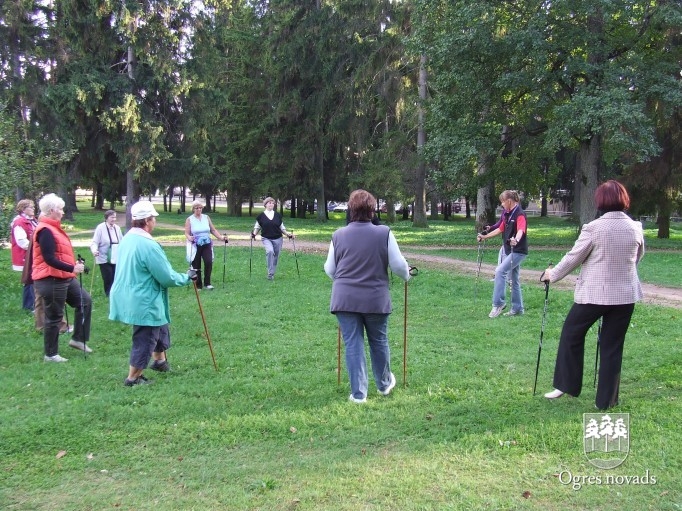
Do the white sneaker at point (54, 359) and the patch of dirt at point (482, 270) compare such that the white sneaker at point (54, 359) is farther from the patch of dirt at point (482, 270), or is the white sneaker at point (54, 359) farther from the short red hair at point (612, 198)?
the patch of dirt at point (482, 270)

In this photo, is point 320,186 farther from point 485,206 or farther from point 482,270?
point 482,270

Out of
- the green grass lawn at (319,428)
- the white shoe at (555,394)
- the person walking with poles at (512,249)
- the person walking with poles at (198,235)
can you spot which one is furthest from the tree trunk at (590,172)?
the white shoe at (555,394)

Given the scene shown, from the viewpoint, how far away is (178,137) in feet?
93.4

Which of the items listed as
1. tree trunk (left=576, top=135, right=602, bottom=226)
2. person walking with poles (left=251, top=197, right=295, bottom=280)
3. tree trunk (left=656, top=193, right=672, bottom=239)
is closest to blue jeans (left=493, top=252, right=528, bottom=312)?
person walking with poles (left=251, top=197, right=295, bottom=280)

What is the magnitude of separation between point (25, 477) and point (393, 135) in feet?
93.1

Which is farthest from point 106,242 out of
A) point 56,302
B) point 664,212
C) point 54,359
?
point 664,212

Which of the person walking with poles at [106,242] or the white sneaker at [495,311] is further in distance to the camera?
the person walking with poles at [106,242]

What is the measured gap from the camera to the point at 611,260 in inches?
191

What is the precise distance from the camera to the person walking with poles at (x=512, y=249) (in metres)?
9.04

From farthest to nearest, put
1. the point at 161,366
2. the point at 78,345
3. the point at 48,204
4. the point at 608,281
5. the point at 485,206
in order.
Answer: the point at 485,206, the point at 78,345, the point at 48,204, the point at 161,366, the point at 608,281

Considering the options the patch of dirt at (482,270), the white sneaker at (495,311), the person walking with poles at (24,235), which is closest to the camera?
the white sneaker at (495,311)

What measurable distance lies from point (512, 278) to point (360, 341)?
4.53 meters

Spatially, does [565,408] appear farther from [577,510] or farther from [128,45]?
[128,45]

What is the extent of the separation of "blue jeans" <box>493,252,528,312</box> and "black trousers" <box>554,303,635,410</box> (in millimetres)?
4080
